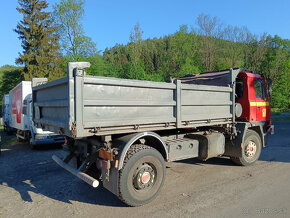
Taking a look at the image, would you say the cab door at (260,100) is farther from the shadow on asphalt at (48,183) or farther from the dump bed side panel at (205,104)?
the shadow on asphalt at (48,183)

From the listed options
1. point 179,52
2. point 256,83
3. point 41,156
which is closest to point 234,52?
point 179,52

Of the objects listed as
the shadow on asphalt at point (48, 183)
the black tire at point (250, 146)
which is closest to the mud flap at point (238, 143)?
the black tire at point (250, 146)

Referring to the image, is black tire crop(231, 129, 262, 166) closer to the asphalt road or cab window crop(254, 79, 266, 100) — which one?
the asphalt road

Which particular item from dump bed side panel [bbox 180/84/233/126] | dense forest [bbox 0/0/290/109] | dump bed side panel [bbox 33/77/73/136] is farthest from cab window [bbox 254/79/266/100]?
dense forest [bbox 0/0/290/109]

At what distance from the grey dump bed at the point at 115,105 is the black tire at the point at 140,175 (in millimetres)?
438

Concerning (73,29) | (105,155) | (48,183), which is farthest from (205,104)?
(73,29)

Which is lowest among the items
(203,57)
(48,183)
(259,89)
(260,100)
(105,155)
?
(48,183)

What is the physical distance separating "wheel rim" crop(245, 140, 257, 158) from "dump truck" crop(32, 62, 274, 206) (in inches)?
31.5

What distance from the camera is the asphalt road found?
3.69m

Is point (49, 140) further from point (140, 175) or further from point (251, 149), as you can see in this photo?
point (251, 149)

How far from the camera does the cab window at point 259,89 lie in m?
6.55

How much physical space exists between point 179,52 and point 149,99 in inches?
1393

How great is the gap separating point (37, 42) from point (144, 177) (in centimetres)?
2968

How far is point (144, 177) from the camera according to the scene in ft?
13.0
